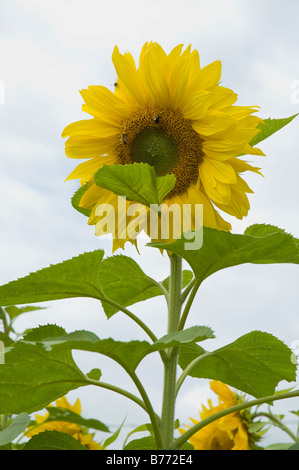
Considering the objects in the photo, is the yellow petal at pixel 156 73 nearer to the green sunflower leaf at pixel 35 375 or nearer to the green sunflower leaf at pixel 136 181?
the green sunflower leaf at pixel 136 181

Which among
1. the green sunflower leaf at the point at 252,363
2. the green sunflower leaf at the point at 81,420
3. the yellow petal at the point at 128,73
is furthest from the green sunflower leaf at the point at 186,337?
the green sunflower leaf at the point at 81,420

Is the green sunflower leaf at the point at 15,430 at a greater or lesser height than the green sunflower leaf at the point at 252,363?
lesser

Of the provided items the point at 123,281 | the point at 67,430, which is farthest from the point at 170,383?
the point at 67,430

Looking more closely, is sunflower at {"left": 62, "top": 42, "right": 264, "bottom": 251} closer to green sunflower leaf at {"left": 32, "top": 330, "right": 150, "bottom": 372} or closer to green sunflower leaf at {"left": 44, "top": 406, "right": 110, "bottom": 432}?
green sunflower leaf at {"left": 32, "top": 330, "right": 150, "bottom": 372}

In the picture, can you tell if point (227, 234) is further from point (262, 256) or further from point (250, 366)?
point (250, 366)

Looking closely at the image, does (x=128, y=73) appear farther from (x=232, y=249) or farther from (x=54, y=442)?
(x=54, y=442)
